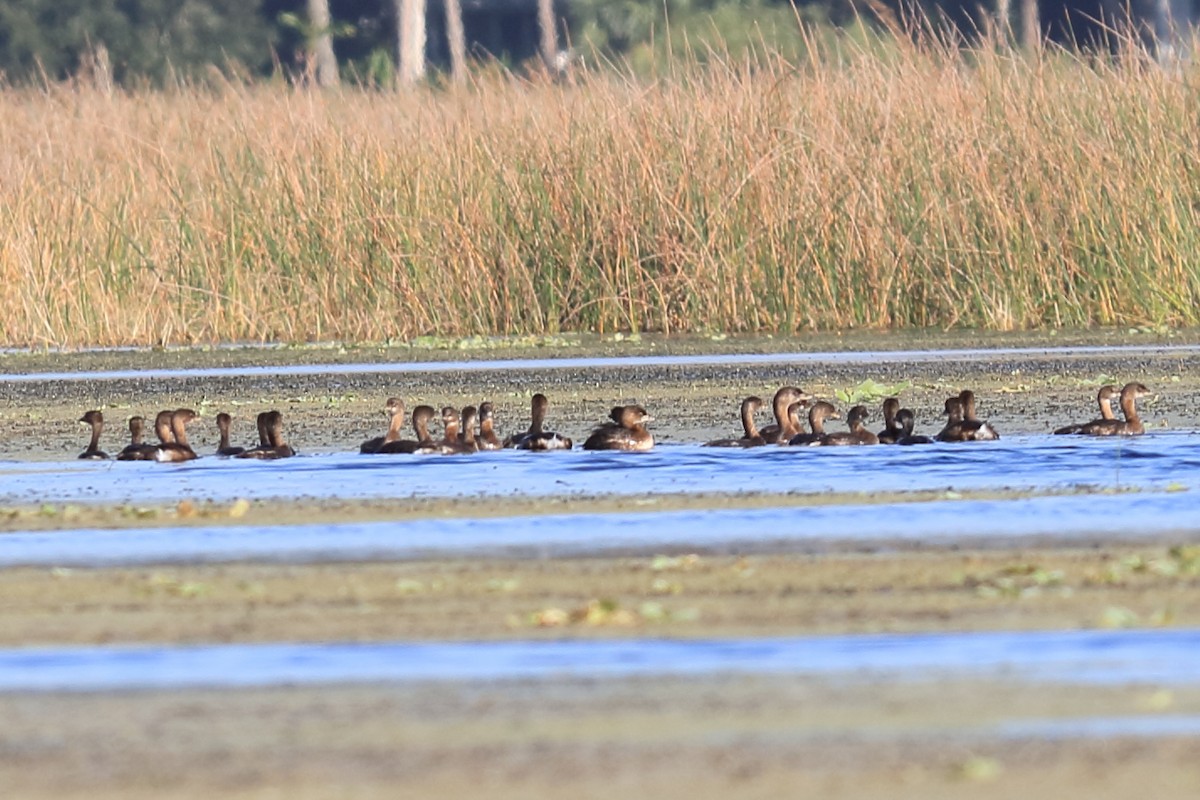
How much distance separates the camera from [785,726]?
4.93 metres

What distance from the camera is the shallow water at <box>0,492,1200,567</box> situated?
7.28 meters

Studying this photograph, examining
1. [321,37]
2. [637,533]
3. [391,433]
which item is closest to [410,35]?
[321,37]

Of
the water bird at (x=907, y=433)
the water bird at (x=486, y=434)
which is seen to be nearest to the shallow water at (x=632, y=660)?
the water bird at (x=907, y=433)

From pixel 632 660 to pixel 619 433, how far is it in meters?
4.72

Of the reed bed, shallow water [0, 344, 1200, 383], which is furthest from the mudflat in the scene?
the reed bed

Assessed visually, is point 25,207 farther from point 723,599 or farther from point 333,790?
point 333,790

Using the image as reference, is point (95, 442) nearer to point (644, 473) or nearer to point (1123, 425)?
point (644, 473)

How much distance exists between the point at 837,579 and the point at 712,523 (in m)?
1.24

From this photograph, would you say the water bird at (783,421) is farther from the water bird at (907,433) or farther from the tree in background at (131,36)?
the tree in background at (131,36)

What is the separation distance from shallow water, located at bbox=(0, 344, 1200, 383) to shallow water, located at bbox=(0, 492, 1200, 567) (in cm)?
635

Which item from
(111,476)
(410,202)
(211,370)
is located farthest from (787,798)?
(410,202)

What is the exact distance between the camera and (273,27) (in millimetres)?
42125

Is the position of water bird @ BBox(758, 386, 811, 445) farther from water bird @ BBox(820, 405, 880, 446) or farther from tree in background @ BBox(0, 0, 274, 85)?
tree in background @ BBox(0, 0, 274, 85)

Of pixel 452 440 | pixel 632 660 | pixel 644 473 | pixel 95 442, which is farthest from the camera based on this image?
pixel 95 442
